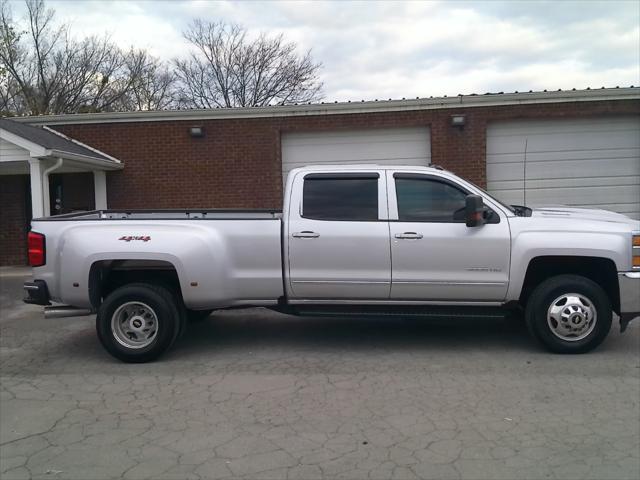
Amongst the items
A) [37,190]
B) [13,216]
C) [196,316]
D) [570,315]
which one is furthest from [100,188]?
[570,315]

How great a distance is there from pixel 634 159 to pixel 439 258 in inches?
331

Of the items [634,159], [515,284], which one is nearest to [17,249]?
[515,284]

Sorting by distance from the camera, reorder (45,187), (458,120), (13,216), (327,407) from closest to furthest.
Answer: (327,407) → (45,187) → (458,120) → (13,216)

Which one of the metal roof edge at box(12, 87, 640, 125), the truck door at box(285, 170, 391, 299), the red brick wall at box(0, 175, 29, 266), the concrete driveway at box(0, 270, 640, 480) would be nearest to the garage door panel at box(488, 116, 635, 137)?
the metal roof edge at box(12, 87, 640, 125)

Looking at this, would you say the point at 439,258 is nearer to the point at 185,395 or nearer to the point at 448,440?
the point at 448,440

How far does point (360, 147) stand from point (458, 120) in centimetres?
211

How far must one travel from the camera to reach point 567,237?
592cm

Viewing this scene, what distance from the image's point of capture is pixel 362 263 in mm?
6059

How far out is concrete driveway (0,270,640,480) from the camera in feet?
12.3

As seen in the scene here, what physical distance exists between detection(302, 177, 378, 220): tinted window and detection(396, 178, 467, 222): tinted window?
0.97ft

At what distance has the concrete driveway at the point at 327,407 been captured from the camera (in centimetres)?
376

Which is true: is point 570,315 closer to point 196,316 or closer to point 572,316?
point 572,316

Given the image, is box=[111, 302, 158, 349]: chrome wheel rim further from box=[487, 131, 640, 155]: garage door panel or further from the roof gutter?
box=[487, 131, 640, 155]: garage door panel

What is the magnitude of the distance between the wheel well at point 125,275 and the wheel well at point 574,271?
3783 millimetres
